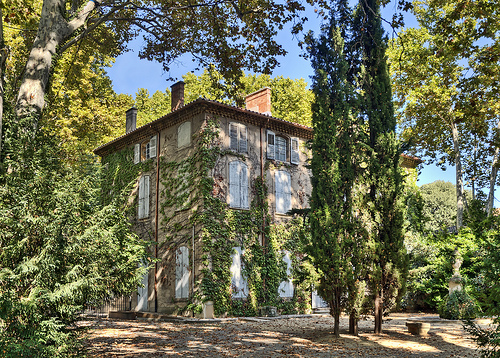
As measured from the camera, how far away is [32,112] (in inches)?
290

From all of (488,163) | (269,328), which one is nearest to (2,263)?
(269,328)

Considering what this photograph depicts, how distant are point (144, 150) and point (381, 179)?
14.1m

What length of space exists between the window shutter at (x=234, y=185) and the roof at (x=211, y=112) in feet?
7.69

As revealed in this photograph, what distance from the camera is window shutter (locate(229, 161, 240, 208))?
19.9 meters

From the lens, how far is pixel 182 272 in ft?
63.0

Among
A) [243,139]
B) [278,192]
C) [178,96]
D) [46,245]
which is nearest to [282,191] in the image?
[278,192]

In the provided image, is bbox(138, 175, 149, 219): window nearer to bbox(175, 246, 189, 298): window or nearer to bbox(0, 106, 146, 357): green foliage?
bbox(175, 246, 189, 298): window

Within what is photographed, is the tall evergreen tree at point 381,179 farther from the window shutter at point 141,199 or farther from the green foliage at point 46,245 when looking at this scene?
the window shutter at point 141,199

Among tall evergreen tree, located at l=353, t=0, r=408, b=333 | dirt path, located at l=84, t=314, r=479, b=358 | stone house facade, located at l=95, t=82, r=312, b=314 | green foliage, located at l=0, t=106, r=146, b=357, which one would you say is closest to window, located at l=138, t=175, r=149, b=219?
stone house facade, located at l=95, t=82, r=312, b=314

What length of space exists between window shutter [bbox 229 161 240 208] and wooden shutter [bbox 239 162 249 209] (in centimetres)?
19

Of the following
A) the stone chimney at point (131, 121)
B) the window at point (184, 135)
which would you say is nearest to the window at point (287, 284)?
the window at point (184, 135)

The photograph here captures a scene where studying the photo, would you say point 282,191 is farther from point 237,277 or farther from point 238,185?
point 237,277

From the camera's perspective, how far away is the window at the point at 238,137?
67.2 ft

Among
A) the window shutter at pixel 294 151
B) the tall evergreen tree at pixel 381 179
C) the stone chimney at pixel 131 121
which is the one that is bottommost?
the tall evergreen tree at pixel 381 179
